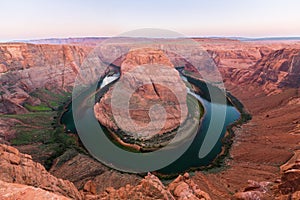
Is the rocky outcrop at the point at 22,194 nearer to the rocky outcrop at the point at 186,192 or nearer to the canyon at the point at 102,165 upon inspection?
the canyon at the point at 102,165

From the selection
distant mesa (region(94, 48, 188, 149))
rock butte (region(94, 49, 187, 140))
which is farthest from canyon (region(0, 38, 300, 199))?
rock butte (region(94, 49, 187, 140))

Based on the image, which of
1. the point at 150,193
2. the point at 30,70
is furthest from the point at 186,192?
the point at 30,70

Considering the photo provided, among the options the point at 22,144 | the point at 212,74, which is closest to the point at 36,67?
the point at 22,144

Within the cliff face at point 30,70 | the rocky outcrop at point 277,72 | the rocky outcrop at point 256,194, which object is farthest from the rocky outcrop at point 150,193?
the rocky outcrop at point 277,72

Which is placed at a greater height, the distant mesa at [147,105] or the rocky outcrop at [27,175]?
the rocky outcrop at [27,175]

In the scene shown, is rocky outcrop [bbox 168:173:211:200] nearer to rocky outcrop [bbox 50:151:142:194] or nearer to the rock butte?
rocky outcrop [bbox 50:151:142:194]

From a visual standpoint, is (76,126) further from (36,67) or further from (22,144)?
(36,67)
